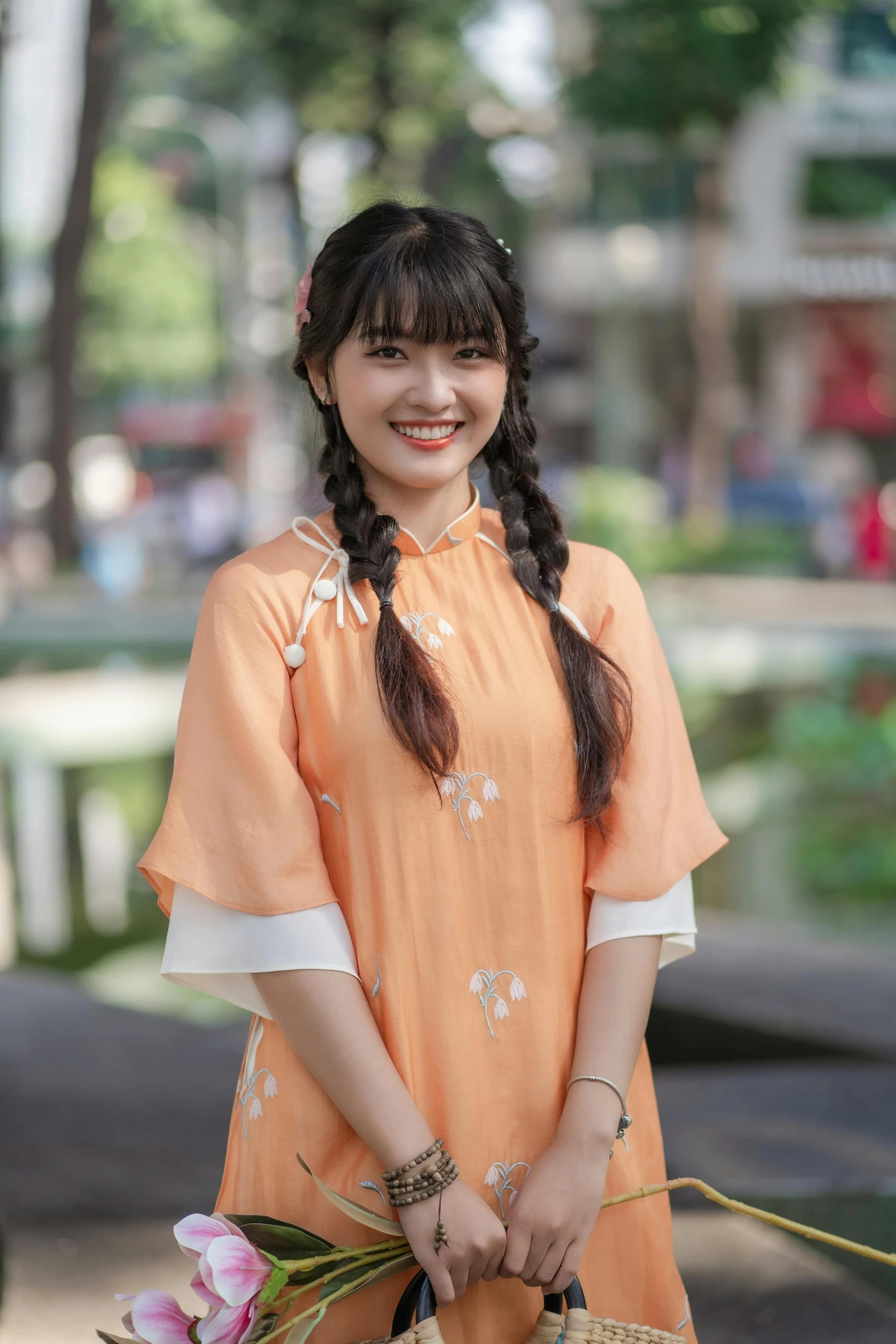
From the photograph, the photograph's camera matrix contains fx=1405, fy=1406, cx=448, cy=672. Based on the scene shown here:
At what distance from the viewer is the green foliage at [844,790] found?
5844 mm

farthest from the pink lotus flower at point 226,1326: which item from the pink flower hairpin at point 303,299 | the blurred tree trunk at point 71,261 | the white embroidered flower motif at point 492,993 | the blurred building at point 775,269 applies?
the blurred building at point 775,269

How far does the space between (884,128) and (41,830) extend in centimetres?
2139

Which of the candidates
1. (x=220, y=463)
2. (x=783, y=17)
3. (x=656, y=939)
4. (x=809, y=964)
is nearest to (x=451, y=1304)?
(x=656, y=939)

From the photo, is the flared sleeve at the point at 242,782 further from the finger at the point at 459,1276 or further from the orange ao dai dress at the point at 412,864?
the finger at the point at 459,1276

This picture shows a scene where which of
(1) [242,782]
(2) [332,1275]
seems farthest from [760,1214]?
(1) [242,782]

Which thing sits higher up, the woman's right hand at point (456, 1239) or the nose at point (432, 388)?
the nose at point (432, 388)

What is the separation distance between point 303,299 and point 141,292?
25.5 meters

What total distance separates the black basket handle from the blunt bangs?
84 centimetres

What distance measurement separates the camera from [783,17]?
13.5 m

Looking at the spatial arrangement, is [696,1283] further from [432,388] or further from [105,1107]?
[432,388]

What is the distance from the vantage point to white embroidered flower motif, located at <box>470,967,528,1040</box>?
1321 mm

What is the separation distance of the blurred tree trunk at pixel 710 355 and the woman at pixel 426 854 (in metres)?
15.2

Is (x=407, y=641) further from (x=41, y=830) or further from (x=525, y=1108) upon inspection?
(x=41, y=830)

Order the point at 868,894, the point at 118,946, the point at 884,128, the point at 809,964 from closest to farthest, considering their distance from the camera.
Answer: the point at 809,964 → the point at 118,946 → the point at 868,894 → the point at 884,128
